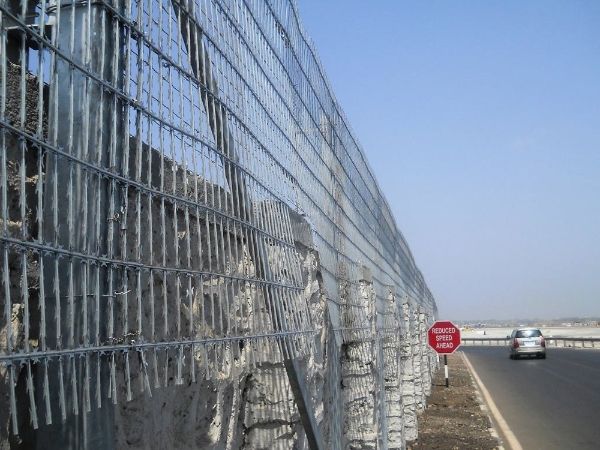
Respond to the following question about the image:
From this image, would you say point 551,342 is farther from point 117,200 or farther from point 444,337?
point 117,200

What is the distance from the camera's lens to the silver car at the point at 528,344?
108 ft

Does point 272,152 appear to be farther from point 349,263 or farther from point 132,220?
point 349,263

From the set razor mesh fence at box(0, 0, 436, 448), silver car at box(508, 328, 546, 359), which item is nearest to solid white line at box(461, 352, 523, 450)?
razor mesh fence at box(0, 0, 436, 448)

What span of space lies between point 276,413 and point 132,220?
5.55ft

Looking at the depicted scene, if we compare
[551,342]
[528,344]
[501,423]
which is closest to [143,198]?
[501,423]

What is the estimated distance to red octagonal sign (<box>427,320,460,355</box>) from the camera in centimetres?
1747

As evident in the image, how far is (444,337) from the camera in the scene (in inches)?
700

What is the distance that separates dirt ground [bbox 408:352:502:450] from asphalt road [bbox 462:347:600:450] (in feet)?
1.58

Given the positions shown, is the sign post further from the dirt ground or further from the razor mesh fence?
the razor mesh fence

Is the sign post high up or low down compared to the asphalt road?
up

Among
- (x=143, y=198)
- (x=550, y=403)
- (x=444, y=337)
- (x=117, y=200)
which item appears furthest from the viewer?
(x=444, y=337)

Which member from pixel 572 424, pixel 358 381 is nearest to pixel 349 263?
pixel 358 381

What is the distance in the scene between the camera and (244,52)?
8.54 ft

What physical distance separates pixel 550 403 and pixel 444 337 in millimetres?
3288
